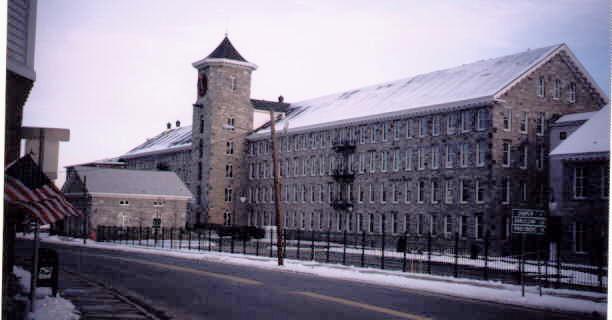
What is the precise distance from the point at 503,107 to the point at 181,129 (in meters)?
49.9

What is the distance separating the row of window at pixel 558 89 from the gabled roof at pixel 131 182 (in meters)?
29.1

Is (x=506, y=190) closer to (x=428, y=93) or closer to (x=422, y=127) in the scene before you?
(x=422, y=127)

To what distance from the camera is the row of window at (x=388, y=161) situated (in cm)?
4503

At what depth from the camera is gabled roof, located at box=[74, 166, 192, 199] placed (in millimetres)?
56219

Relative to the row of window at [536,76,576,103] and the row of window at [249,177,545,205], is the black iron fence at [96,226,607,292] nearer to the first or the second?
the row of window at [249,177,545,205]

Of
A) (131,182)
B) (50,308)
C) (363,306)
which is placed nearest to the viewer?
(50,308)

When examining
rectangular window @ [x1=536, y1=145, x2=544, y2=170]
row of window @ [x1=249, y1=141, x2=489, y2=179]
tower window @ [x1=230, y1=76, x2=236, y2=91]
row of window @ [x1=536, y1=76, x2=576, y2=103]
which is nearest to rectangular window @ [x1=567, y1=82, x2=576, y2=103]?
row of window @ [x1=536, y1=76, x2=576, y2=103]

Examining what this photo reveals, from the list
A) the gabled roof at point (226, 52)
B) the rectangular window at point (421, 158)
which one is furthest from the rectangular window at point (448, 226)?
the gabled roof at point (226, 52)

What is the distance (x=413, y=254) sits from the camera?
1474 inches

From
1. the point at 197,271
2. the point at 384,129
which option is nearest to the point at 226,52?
the point at 384,129

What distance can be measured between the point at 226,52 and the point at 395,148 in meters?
24.8

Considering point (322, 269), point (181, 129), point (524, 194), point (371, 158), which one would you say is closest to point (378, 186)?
point (371, 158)

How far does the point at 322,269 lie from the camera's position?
24547 millimetres

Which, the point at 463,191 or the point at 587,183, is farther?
the point at 463,191
